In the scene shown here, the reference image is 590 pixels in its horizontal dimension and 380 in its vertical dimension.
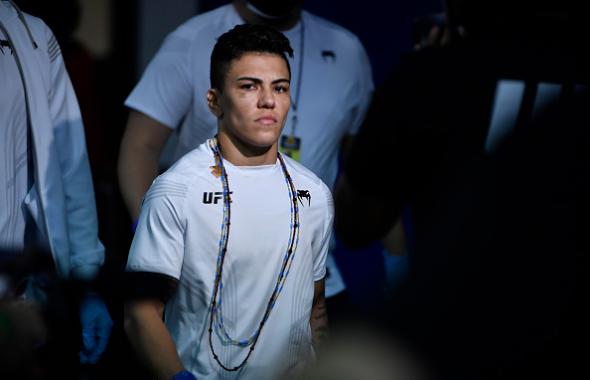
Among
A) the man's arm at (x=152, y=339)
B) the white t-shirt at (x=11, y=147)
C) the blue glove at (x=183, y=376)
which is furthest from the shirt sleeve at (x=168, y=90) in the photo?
the blue glove at (x=183, y=376)

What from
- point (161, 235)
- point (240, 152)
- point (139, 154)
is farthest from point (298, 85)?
point (161, 235)

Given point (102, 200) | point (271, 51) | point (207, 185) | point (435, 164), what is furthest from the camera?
point (102, 200)

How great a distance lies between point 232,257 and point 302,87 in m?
1.16

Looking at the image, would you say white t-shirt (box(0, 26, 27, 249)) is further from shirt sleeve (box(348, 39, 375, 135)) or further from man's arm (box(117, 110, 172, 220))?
shirt sleeve (box(348, 39, 375, 135))

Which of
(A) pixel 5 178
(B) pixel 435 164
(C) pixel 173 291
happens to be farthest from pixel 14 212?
(B) pixel 435 164

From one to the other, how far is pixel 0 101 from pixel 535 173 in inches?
60.8

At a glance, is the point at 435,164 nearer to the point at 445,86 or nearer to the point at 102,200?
the point at 445,86

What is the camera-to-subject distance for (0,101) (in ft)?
8.32

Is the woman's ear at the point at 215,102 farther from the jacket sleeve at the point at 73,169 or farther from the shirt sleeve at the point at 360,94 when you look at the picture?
the shirt sleeve at the point at 360,94

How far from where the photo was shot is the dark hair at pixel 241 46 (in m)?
2.33

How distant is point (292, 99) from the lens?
10.4 feet

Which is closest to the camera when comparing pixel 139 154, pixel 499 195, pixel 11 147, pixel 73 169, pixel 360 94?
pixel 499 195

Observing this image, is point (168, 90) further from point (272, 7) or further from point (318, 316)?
point (318, 316)

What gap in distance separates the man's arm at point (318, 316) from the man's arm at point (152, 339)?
17.8 inches
